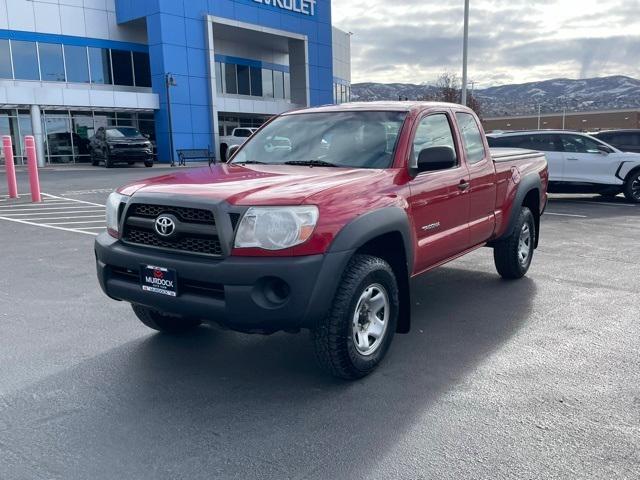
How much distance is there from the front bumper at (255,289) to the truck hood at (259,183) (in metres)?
0.36

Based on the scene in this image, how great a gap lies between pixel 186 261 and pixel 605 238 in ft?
25.0

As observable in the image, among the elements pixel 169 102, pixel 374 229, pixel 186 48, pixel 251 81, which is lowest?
pixel 374 229

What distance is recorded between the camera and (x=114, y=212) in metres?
3.95

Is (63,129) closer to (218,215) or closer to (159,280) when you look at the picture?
(159,280)

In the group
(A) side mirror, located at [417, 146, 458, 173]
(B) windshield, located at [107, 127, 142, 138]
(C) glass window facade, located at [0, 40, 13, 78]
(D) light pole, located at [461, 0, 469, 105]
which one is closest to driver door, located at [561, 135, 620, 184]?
(D) light pole, located at [461, 0, 469, 105]

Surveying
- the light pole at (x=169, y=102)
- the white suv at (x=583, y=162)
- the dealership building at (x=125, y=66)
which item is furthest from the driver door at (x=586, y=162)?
the dealership building at (x=125, y=66)

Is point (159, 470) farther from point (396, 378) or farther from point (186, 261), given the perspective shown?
point (396, 378)

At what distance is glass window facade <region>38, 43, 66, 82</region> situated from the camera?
29.9 metres

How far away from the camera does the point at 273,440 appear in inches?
121

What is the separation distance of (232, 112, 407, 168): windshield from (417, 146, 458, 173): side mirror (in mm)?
261

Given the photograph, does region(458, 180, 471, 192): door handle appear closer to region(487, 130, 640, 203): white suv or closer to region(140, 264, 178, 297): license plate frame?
region(140, 264, 178, 297): license plate frame

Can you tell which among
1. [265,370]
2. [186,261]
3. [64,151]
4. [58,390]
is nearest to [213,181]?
[186,261]

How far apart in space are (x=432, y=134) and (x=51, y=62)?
3061 centimetres

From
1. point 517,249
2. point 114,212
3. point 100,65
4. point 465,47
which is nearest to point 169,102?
point 100,65
